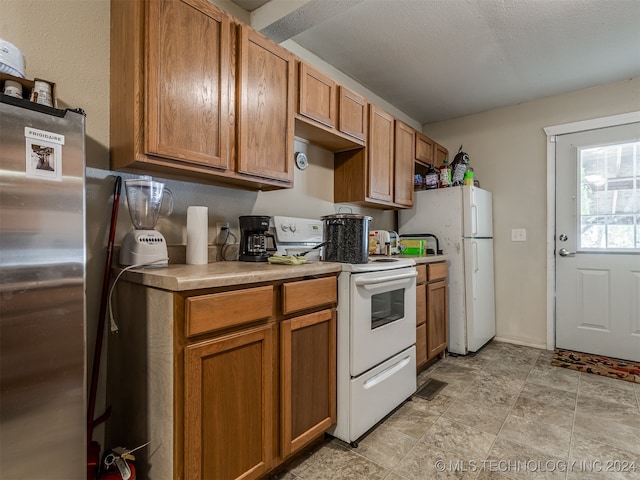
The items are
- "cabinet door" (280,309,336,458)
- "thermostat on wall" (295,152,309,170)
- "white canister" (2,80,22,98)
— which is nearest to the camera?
"white canister" (2,80,22,98)

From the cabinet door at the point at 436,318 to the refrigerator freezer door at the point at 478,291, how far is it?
0.74ft

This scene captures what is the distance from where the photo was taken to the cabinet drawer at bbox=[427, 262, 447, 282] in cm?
270

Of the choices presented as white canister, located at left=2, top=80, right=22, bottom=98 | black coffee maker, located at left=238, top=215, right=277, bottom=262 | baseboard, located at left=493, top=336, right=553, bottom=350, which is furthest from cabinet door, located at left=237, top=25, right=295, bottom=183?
baseboard, located at left=493, top=336, right=553, bottom=350

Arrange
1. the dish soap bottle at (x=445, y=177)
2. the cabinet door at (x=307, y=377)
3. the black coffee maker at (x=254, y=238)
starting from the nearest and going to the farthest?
1. the cabinet door at (x=307, y=377)
2. the black coffee maker at (x=254, y=238)
3. the dish soap bottle at (x=445, y=177)

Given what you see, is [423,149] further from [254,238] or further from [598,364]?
[598,364]

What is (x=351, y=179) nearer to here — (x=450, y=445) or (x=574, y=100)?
(x=450, y=445)

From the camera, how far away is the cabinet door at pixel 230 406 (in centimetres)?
113

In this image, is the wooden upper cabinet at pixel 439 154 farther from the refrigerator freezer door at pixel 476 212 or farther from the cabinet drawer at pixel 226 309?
the cabinet drawer at pixel 226 309

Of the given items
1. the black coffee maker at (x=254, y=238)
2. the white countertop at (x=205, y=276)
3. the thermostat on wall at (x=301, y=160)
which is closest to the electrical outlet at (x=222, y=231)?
the black coffee maker at (x=254, y=238)

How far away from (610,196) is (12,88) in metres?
3.95

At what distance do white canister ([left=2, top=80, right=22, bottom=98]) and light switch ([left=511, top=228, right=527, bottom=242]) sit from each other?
12.3 ft

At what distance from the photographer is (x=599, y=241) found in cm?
296

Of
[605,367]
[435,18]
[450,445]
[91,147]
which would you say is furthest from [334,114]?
[605,367]

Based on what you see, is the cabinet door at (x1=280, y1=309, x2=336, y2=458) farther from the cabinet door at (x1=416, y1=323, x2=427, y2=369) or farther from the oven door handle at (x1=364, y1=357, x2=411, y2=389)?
the cabinet door at (x1=416, y1=323, x2=427, y2=369)
